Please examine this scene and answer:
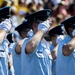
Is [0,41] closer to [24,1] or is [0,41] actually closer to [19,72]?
[19,72]

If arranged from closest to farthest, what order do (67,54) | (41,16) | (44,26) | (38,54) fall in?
(67,54), (44,26), (38,54), (41,16)

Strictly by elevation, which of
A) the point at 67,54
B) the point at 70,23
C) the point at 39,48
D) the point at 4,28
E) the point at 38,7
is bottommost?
the point at 67,54

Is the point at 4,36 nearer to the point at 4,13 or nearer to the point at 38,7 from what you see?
the point at 4,13

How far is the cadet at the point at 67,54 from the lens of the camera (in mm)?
4740

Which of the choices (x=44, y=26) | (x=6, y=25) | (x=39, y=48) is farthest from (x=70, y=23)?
(x=6, y=25)

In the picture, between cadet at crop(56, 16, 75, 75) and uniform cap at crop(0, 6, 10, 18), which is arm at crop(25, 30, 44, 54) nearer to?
cadet at crop(56, 16, 75, 75)

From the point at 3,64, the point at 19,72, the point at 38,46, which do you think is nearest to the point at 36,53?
the point at 38,46

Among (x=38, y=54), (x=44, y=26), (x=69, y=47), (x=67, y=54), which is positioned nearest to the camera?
(x=69, y=47)

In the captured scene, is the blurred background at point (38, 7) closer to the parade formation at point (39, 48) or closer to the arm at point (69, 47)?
the parade formation at point (39, 48)

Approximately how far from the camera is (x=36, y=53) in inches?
204

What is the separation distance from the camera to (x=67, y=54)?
483cm

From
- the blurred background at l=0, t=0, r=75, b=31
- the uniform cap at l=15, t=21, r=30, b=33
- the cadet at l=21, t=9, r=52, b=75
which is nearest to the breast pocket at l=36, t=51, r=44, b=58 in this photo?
the cadet at l=21, t=9, r=52, b=75

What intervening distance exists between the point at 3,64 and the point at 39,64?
1.56 ft

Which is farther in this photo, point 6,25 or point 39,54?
point 39,54
